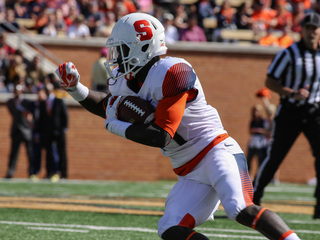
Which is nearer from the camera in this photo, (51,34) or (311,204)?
(311,204)

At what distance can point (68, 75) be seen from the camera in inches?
147

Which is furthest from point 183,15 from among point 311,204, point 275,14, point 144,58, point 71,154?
point 144,58

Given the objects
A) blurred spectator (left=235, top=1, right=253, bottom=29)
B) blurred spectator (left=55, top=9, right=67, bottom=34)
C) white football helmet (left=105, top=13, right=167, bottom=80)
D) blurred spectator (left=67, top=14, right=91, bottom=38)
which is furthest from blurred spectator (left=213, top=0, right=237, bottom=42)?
white football helmet (left=105, top=13, right=167, bottom=80)

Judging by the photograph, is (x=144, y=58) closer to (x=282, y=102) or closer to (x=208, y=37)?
(x=282, y=102)

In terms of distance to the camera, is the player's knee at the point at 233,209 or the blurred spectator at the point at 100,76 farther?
the blurred spectator at the point at 100,76

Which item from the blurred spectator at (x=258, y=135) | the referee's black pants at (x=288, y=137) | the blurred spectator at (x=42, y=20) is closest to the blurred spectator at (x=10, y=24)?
the blurred spectator at (x=42, y=20)

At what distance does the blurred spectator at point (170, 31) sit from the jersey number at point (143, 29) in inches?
402

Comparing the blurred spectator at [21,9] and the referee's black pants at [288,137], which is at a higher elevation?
the referee's black pants at [288,137]

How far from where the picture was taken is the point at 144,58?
346 cm

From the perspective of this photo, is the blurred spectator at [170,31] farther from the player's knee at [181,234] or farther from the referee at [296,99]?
the player's knee at [181,234]

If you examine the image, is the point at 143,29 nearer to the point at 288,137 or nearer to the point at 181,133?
the point at 181,133

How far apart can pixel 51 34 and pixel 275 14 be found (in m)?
5.45

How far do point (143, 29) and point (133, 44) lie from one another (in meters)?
0.10

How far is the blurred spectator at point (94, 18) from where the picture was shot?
46.7 ft
